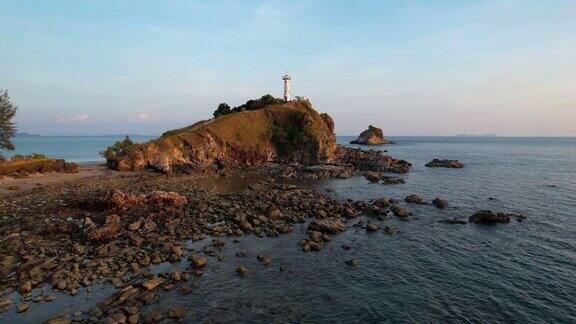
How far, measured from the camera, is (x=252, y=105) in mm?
104688

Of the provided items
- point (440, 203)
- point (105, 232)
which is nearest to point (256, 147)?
point (440, 203)

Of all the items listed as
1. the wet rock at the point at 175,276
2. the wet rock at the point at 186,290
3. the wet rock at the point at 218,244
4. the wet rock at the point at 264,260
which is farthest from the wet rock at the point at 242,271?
the wet rock at the point at 218,244

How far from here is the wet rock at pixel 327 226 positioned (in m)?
33.7

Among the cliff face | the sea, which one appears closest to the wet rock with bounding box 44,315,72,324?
the sea

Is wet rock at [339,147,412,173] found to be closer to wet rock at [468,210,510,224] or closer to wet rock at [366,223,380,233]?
wet rock at [468,210,510,224]

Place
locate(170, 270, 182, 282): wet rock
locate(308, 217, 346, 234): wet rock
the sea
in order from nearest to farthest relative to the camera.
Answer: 1. the sea
2. locate(170, 270, 182, 282): wet rock
3. locate(308, 217, 346, 234): wet rock

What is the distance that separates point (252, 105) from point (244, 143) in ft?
79.7

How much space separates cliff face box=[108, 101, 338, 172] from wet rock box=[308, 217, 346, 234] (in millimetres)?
40546

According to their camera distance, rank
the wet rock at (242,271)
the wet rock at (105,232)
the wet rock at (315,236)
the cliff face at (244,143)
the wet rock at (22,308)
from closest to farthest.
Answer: the wet rock at (22,308), the wet rock at (242,271), the wet rock at (105,232), the wet rock at (315,236), the cliff face at (244,143)

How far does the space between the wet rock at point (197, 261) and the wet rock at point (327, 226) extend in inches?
464

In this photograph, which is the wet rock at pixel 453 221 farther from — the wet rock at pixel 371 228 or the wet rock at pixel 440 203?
the wet rock at pixel 371 228

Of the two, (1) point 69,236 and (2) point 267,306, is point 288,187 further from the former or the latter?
(2) point 267,306

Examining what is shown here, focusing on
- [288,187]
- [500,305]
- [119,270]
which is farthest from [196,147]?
A: [500,305]

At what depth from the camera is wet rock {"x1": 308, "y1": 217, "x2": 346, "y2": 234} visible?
111 feet
